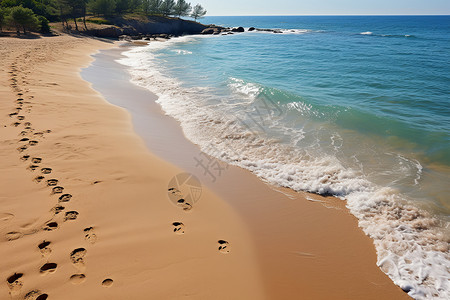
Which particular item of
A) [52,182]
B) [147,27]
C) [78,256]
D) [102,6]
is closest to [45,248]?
[78,256]

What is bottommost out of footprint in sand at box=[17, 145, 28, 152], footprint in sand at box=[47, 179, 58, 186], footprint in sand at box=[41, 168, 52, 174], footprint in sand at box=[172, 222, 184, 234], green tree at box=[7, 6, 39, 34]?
footprint in sand at box=[172, 222, 184, 234]

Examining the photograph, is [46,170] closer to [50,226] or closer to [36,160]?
[36,160]

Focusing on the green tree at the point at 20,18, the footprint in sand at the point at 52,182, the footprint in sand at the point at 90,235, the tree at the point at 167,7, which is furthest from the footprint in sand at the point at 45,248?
the tree at the point at 167,7

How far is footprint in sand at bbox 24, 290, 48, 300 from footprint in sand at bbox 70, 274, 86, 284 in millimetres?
298

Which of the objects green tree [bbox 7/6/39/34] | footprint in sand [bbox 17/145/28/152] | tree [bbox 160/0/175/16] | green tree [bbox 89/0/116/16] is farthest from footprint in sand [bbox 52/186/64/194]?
tree [bbox 160/0/175/16]

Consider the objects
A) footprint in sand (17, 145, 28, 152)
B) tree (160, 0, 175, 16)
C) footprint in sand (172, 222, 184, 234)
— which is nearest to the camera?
footprint in sand (172, 222, 184, 234)

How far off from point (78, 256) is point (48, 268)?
0.36 meters

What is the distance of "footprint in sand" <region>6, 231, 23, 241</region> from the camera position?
3.39m

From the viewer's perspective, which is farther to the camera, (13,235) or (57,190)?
(57,190)

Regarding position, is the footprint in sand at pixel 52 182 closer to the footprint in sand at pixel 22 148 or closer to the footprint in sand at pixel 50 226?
the footprint in sand at pixel 50 226

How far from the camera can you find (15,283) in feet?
9.45

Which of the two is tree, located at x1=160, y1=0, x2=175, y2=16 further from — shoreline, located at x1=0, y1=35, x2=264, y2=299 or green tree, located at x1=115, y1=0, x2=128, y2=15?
shoreline, located at x1=0, y1=35, x2=264, y2=299

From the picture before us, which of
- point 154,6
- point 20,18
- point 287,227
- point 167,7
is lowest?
point 287,227

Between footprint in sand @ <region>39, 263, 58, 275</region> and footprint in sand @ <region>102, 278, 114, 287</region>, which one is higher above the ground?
footprint in sand @ <region>39, 263, 58, 275</region>
